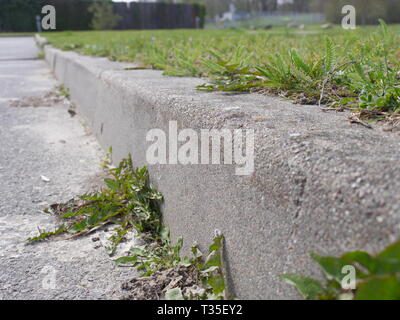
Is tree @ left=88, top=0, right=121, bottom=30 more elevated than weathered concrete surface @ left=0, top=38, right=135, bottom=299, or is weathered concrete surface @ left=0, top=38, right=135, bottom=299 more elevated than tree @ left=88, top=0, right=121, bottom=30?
tree @ left=88, top=0, right=121, bottom=30

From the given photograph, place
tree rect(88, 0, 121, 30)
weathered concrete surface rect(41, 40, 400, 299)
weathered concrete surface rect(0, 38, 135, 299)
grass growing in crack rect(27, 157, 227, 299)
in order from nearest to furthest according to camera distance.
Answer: weathered concrete surface rect(41, 40, 400, 299) → grass growing in crack rect(27, 157, 227, 299) → weathered concrete surface rect(0, 38, 135, 299) → tree rect(88, 0, 121, 30)

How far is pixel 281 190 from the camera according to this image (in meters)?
0.88

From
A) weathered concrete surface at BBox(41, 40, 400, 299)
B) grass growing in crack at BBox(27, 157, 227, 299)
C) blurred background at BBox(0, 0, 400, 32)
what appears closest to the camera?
weathered concrete surface at BBox(41, 40, 400, 299)

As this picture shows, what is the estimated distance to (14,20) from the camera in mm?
26641

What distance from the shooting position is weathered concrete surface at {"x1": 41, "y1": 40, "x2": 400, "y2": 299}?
71 centimetres

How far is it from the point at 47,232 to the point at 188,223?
2.14 ft

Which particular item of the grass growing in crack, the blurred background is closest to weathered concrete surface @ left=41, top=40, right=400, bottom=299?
the grass growing in crack

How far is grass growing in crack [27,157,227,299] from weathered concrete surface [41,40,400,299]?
6 cm

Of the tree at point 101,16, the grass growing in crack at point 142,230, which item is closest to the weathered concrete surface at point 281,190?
the grass growing in crack at point 142,230

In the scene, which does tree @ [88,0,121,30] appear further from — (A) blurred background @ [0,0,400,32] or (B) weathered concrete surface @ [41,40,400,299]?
(B) weathered concrete surface @ [41,40,400,299]

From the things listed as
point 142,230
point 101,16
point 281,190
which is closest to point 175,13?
point 101,16

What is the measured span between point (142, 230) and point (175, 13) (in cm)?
3938

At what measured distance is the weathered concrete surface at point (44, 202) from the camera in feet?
4.39

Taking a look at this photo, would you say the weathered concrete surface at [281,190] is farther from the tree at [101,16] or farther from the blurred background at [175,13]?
the tree at [101,16]
